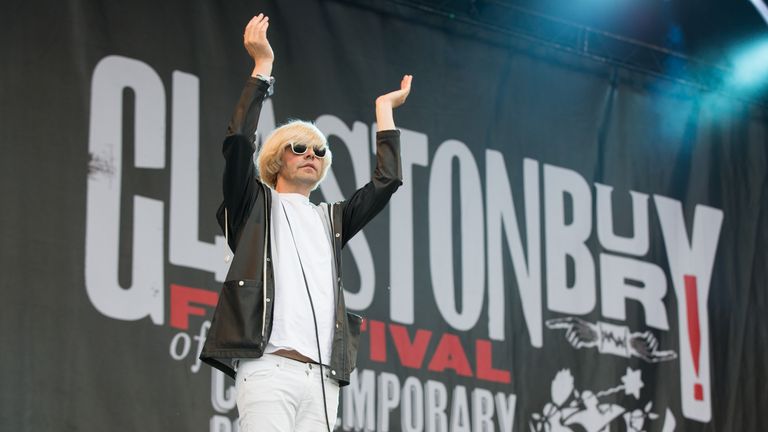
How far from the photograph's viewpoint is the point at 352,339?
3.07 m

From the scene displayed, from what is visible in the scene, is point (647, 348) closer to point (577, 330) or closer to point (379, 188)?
point (577, 330)

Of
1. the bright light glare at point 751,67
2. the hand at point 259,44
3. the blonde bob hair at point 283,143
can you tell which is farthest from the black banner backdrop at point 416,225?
the hand at point 259,44

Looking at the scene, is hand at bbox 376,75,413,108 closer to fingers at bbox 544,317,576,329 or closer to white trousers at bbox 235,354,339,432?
white trousers at bbox 235,354,339,432

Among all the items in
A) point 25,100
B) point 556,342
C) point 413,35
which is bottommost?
point 556,342

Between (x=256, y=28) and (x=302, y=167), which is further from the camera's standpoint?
(x=302, y=167)

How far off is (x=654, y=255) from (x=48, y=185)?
323 centimetres

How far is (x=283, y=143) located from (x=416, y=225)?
2576 millimetres

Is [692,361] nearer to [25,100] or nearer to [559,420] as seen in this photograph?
[559,420]

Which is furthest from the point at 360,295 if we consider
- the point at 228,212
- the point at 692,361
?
the point at 228,212

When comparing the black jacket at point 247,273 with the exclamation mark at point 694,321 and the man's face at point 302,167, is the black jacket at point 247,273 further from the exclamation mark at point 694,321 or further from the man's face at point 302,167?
the exclamation mark at point 694,321

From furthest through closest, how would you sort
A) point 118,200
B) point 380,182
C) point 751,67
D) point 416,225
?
point 751,67 < point 416,225 < point 118,200 < point 380,182

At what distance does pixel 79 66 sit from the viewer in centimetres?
482

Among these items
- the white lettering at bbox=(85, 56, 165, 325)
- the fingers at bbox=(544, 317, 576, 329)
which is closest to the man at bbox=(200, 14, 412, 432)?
the white lettering at bbox=(85, 56, 165, 325)

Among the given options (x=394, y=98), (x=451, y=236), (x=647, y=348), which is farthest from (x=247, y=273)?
(x=647, y=348)
